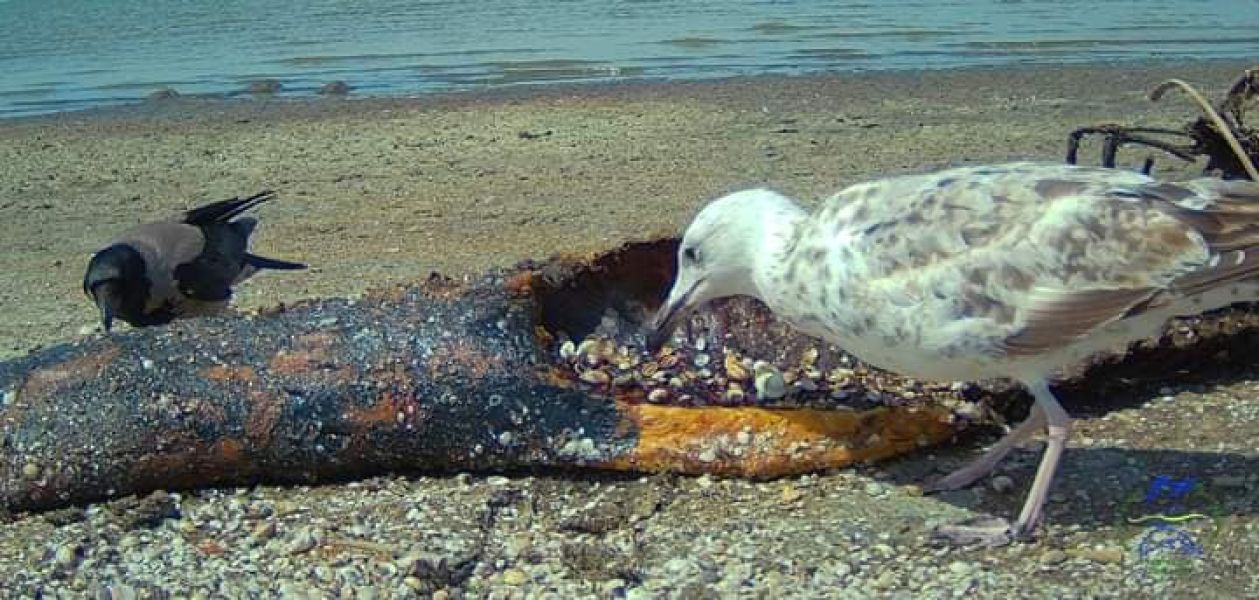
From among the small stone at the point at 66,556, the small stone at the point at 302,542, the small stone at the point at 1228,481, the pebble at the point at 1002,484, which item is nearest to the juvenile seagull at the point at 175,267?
the small stone at the point at 66,556

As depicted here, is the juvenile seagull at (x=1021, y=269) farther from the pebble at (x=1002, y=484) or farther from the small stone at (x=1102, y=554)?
the pebble at (x=1002, y=484)

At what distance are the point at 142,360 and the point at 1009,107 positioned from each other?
10454 millimetres

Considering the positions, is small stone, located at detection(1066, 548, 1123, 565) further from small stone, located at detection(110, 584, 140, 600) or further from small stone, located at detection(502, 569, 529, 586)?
small stone, located at detection(110, 584, 140, 600)

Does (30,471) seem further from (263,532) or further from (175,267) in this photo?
(175,267)

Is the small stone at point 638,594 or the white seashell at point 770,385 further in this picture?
the white seashell at point 770,385

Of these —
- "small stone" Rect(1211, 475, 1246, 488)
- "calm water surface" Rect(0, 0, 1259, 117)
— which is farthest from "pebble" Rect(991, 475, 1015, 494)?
"calm water surface" Rect(0, 0, 1259, 117)

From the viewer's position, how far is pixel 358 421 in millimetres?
4504

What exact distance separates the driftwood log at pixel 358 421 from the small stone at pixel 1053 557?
711mm

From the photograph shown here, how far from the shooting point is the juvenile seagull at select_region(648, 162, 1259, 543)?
3955 millimetres

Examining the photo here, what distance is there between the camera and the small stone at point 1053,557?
154 inches

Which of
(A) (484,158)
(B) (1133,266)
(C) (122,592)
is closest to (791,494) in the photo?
(B) (1133,266)

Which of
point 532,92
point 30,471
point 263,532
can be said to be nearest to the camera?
point 263,532

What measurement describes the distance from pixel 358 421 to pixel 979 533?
1.86m

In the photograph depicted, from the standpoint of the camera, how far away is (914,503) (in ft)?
14.2
